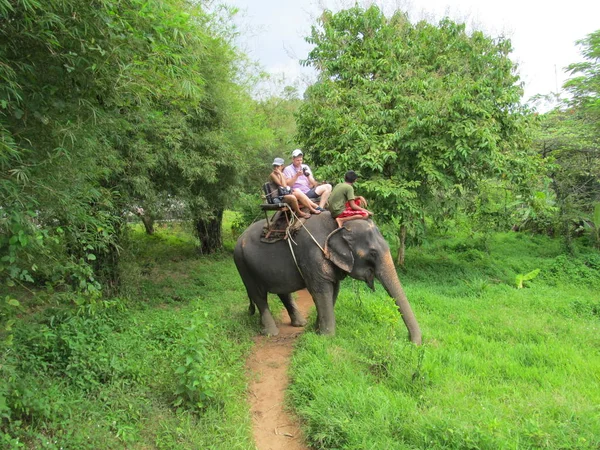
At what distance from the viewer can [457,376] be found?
4324mm

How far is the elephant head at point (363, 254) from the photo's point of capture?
5.19 meters

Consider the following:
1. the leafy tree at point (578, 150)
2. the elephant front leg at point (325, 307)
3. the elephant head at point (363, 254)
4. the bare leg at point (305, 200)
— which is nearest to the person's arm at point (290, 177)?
the bare leg at point (305, 200)

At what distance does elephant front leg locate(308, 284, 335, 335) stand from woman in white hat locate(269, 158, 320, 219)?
1108 millimetres

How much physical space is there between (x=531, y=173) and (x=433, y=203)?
7.31ft

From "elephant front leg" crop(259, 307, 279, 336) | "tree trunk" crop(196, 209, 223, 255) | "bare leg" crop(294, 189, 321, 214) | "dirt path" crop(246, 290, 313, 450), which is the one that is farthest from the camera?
"tree trunk" crop(196, 209, 223, 255)

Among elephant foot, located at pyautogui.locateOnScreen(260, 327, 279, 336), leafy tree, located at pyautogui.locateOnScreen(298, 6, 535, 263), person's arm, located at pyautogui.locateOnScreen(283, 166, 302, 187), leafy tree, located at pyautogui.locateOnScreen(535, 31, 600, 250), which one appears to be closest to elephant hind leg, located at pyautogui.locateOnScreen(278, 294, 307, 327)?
elephant foot, located at pyautogui.locateOnScreen(260, 327, 279, 336)

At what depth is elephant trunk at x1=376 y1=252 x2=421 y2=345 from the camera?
500 cm

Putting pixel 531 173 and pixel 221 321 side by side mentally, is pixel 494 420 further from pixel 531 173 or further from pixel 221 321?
pixel 531 173

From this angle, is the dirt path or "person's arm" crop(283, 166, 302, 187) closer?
the dirt path

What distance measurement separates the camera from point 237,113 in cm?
1002

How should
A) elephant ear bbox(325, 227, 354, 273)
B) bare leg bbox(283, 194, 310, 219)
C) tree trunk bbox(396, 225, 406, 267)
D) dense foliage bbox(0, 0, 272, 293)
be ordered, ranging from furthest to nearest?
tree trunk bbox(396, 225, 406, 267), bare leg bbox(283, 194, 310, 219), elephant ear bbox(325, 227, 354, 273), dense foliage bbox(0, 0, 272, 293)

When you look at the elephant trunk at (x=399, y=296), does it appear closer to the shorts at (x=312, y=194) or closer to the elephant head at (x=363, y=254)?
the elephant head at (x=363, y=254)

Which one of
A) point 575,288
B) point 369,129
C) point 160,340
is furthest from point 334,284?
point 575,288

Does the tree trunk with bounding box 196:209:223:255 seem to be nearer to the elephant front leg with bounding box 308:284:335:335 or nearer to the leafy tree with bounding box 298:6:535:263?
the leafy tree with bounding box 298:6:535:263
